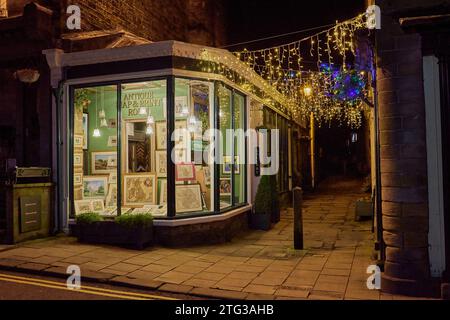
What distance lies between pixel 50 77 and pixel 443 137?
8625 millimetres

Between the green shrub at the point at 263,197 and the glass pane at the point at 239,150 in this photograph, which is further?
the green shrub at the point at 263,197

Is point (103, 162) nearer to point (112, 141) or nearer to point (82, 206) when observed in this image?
point (112, 141)

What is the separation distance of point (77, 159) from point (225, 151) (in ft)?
12.1

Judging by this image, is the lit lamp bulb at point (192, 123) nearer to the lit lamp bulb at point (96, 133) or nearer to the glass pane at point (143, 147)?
the glass pane at point (143, 147)

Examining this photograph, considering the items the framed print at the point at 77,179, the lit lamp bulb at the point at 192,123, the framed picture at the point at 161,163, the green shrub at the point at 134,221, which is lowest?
the green shrub at the point at 134,221

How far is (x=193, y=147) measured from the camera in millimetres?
10016

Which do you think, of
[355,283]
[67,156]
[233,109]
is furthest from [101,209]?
[355,283]

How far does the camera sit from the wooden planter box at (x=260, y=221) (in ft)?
36.9

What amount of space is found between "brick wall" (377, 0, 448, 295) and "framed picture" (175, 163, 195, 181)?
467 centimetres

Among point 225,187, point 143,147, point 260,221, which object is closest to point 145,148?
point 143,147

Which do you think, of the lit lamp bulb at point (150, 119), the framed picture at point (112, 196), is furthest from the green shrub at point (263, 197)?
the framed picture at point (112, 196)

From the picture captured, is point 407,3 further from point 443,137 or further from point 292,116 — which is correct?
point 292,116

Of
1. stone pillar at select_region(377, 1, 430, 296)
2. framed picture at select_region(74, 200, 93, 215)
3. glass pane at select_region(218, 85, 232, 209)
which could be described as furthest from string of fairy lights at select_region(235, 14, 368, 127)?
framed picture at select_region(74, 200, 93, 215)

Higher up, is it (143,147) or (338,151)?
(338,151)
